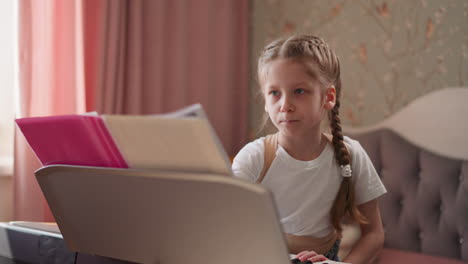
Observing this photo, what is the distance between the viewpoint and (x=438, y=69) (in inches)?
99.7

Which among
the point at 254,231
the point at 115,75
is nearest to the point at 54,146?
the point at 254,231

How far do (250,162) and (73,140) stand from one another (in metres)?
0.64

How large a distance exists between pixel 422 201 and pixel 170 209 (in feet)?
6.28

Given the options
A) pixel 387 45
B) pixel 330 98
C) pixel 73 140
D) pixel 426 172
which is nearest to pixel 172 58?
pixel 387 45

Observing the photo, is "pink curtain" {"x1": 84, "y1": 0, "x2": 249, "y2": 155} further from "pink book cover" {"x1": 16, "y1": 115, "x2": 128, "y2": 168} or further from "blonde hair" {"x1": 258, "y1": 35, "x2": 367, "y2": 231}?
"pink book cover" {"x1": 16, "y1": 115, "x2": 128, "y2": 168}

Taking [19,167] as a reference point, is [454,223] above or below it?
below

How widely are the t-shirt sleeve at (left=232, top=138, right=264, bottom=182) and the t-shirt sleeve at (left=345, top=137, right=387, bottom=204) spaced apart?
24 cm

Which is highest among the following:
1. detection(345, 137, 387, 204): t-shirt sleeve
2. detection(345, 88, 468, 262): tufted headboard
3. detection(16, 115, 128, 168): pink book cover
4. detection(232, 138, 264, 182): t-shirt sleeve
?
detection(16, 115, 128, 168): pink book cover

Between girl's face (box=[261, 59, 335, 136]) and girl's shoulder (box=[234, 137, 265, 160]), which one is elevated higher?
girl's face (box=[261, 59, 335, 136])

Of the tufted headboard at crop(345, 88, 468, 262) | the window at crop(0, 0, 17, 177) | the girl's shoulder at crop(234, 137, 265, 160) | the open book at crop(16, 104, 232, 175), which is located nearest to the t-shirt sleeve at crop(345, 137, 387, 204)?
the girl's shoulder at crop(234, 137, 265, 160)

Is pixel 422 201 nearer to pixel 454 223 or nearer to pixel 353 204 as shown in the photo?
pixel 454 223

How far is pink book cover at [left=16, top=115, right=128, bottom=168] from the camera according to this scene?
568mm

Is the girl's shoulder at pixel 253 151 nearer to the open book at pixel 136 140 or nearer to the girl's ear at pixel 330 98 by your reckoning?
the girl's ear at pixel 330 98

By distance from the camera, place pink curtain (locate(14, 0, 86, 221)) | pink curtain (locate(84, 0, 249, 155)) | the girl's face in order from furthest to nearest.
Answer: pink curtain (locate(84, 0, 249, 155)) < pink curtain (locate(14, 0, 86, 221)) < the girl's face
